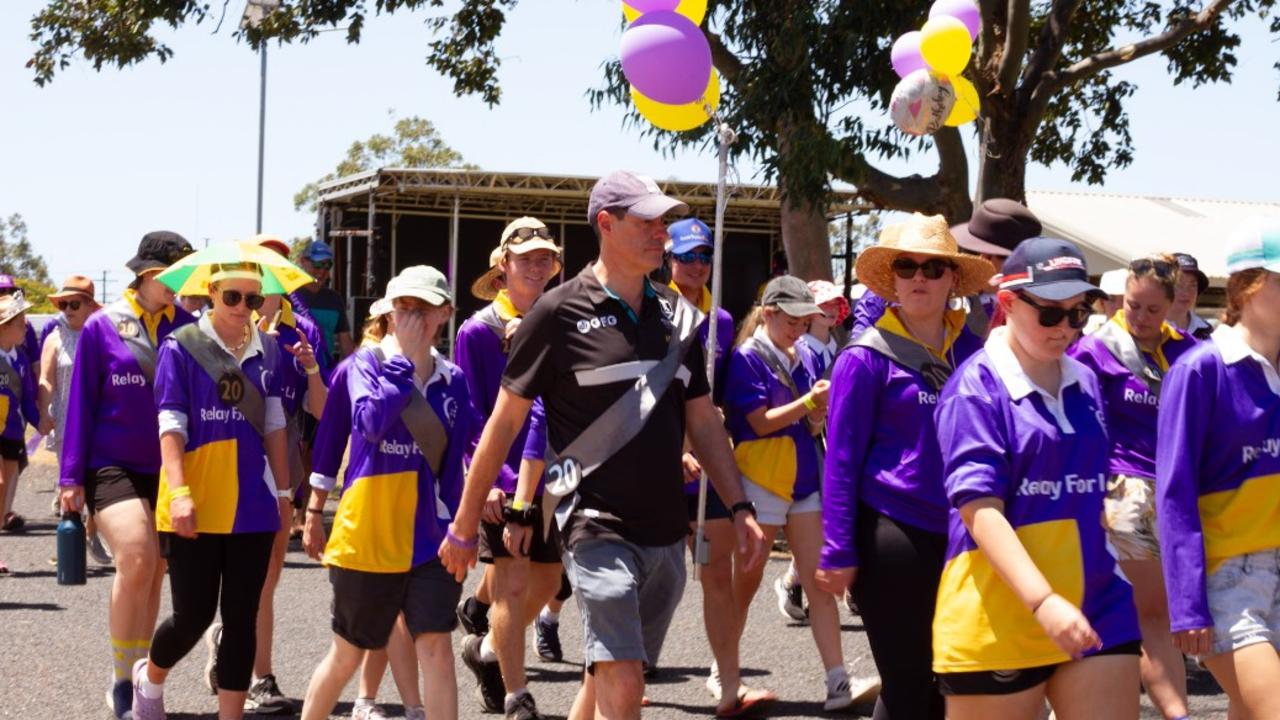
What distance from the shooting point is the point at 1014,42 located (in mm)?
15195

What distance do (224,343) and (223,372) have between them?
134 millimetres

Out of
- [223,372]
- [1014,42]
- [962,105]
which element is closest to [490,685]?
[223,372]

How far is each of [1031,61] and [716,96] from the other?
7.93 m

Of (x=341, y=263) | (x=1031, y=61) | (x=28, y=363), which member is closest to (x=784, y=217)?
(x=1031, y=61)

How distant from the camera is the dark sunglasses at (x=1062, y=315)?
441cm

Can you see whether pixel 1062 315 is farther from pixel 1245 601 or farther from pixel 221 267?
pixel 221 267

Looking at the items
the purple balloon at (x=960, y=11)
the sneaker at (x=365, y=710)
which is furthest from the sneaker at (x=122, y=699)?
the purple balloon at (x=960, y=11)

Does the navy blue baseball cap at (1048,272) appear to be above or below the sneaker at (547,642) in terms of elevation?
above

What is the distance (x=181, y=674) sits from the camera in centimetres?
868

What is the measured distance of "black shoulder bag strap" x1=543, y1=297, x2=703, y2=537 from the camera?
5.20 meters

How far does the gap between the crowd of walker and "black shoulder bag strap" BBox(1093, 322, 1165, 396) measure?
16 millimetres

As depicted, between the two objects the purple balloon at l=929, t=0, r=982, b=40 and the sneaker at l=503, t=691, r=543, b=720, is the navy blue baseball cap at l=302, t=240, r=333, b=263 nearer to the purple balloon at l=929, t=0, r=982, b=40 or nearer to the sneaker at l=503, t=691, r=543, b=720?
the purple balloon at l=929, t=0, r=982, b=40

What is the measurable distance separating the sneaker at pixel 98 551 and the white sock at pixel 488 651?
5.75m

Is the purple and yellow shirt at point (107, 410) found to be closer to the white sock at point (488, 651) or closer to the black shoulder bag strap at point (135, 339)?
the black shoulder bag strap at point (135, 339)
